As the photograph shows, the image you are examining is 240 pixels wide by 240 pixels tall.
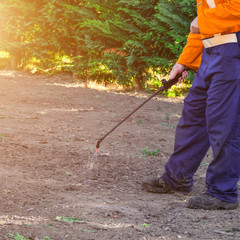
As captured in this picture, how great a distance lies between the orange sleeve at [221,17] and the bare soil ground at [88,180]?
1.44 meters

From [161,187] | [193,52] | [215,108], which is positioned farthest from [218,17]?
[161,187]

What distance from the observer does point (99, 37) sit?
12109 mm

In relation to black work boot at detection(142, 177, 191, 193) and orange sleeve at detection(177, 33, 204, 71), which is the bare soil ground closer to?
black work boot at detection(142, 177, 191, 193)

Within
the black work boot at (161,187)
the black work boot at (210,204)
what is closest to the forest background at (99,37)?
the black work boot at (161,187)

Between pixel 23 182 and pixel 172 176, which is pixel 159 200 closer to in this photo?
pixel 172 176

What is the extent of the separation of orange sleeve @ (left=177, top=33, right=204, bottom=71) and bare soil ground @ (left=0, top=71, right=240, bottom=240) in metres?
1.20

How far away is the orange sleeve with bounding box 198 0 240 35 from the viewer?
10.5ft

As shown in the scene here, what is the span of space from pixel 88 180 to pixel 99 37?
841cm

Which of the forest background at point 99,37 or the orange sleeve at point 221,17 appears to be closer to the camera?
the orange sleeve at point 221,17

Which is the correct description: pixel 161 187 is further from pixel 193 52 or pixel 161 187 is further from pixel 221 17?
pixel 221 17

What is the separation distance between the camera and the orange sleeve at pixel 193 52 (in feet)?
12.5

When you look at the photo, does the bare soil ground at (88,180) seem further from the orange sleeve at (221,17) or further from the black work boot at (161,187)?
the orange sleeve at (221,17)

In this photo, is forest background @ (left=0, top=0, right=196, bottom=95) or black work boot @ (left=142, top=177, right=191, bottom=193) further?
forest background @ (left=0, top=0, right=196, bottom=95)

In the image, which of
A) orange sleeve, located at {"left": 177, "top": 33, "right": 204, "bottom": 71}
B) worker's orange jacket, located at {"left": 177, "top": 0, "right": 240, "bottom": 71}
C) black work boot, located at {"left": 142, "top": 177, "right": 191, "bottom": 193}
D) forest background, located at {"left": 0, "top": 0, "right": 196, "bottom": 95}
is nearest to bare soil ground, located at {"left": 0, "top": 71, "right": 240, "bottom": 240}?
black work boot, located at {"left": 142, "top": 177, "right": 191, "bottom": 193}
